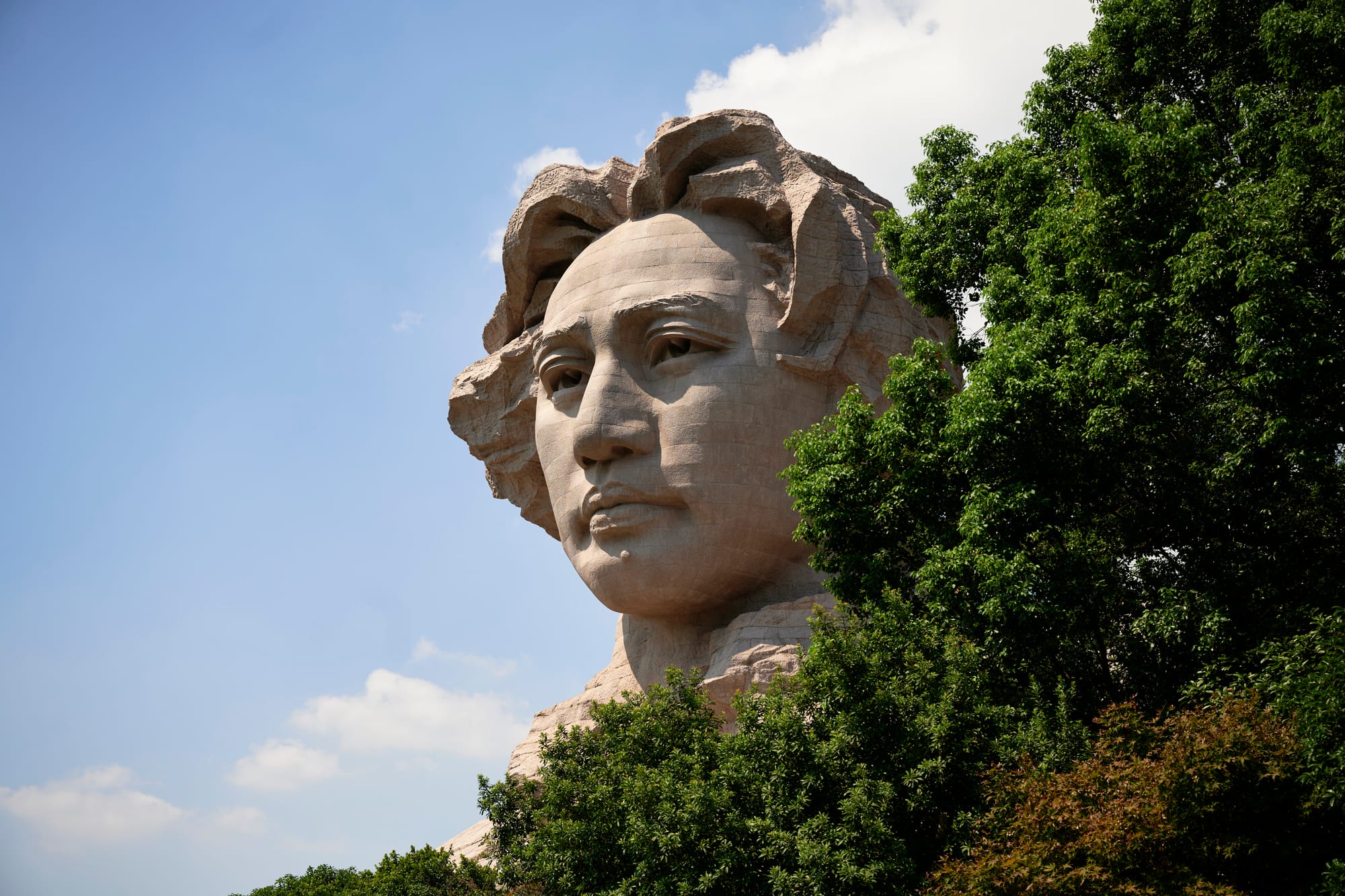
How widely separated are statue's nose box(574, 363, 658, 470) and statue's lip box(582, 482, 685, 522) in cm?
44

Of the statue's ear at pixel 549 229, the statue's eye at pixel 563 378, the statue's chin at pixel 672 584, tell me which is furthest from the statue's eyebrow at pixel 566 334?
the statue's chin at pixel 672 584

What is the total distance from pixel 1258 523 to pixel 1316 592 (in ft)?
2.86

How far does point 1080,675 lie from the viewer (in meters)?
14.8

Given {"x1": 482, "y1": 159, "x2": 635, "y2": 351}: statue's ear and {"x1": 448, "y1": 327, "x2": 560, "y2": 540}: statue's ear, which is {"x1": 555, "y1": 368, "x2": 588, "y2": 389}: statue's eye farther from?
{"x1": 482, "y1": 159, "x2": 635, "y2": 351}: statue's ear

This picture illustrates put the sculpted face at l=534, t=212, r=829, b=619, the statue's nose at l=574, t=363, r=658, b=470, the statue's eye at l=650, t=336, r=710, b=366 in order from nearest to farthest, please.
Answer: the sculpted face at l=534, t=212, r=829, b=619
the statue's nose at l=574, t=363, r=658, b=470
the statue's eye at l=650, t=336, r=710, b=366

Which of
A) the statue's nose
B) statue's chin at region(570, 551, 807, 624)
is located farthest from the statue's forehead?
statue's chin at region(570, 551, 807, 624)

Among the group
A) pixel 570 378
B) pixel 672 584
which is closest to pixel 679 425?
pixel 672 584

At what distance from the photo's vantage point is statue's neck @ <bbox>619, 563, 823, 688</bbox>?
20.3 metres

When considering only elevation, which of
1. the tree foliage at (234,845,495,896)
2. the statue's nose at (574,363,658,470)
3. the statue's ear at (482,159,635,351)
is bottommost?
the tree foliage at (234,845,495,896)

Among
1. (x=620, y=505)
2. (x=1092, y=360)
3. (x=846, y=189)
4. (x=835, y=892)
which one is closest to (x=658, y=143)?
(x=846, y=189)

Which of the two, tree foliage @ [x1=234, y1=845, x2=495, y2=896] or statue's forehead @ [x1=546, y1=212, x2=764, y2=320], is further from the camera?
statue's forehead @ [x1=546, y1=212, x2=764, y2=320]

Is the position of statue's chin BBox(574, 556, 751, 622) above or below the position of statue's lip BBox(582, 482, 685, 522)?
below

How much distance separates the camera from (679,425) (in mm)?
19906

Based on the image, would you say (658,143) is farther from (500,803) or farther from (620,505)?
(500,803)
